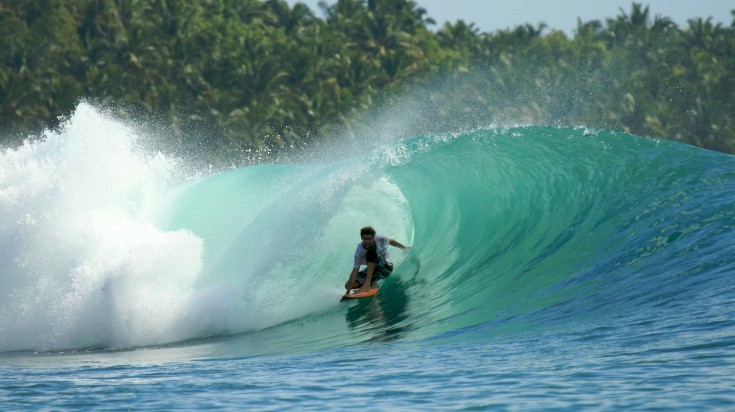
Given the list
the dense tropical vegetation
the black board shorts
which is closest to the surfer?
the black board shorts

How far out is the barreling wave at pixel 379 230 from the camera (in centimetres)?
1191

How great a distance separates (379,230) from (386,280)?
5.49 ft

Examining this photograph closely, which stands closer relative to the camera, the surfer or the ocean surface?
the ocean surface

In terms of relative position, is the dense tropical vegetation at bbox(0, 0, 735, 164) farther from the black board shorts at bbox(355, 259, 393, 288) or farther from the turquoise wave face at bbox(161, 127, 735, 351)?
the black board shorts at bbox(355, 259, 393, 288)

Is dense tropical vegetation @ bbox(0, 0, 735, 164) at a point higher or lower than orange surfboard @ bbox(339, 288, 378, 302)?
higher

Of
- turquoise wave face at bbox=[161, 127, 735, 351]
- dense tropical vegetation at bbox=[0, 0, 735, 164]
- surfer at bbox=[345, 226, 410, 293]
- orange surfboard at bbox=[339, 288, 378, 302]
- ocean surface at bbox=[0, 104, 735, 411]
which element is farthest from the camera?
dense tropical vegetation at bbox=[0, 0, 735, 164]

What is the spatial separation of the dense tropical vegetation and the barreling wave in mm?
36126

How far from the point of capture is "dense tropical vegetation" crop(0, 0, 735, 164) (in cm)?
5812

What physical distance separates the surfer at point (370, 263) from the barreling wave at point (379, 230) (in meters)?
0.32

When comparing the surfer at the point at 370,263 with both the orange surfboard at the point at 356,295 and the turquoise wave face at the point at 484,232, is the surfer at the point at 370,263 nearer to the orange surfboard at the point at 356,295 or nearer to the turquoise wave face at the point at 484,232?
the orange surfboard at the point at 356,295

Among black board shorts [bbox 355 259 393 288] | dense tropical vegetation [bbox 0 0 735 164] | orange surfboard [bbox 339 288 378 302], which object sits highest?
dense tropical vegetation [bbox 0 0 735 164]

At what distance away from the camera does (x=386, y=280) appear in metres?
14.3

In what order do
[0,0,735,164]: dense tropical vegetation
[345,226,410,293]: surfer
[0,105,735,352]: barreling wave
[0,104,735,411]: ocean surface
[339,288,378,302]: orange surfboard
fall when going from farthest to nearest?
[0,0,735,164]: dense tropical vegetation, [339,288,378,302]: orange surfboard, [345,226,410,293]: surfer, [0,105,735,352]: barreling wave, [0,104,735,411]: ocean surface

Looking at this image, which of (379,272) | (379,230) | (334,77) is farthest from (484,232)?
(334,77)
